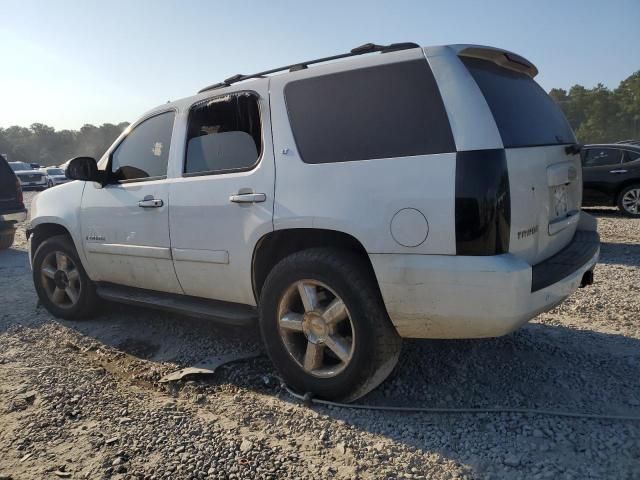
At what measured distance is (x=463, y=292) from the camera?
2.37 meters

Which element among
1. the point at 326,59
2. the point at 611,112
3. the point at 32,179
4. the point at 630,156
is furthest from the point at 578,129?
the point at 326,59

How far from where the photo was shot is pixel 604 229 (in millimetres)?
8609

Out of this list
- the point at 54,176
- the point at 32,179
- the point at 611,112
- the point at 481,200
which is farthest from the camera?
the point at 611,112

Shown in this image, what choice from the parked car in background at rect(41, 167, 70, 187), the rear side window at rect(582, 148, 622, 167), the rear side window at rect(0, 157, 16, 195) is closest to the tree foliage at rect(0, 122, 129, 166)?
the parked car in background at rect(41, 167, 70, 187)

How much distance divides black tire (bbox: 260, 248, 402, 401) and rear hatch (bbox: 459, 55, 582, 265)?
780 mm

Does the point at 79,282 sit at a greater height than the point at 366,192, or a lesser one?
lesser

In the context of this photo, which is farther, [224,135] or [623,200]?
[623,200]

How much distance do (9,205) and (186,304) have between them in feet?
21.1

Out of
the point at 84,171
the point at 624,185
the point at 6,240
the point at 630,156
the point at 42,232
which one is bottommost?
the point at 6,240

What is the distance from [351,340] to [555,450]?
1.15m

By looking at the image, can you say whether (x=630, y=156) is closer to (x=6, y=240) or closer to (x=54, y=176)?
(x=6, y=240)

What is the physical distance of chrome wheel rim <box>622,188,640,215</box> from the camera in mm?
9812

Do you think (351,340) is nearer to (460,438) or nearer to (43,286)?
(460,438)

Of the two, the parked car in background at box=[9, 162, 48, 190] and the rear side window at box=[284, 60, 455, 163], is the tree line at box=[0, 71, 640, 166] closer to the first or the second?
the parked car in background at box=[9, 162, 48, 190]
